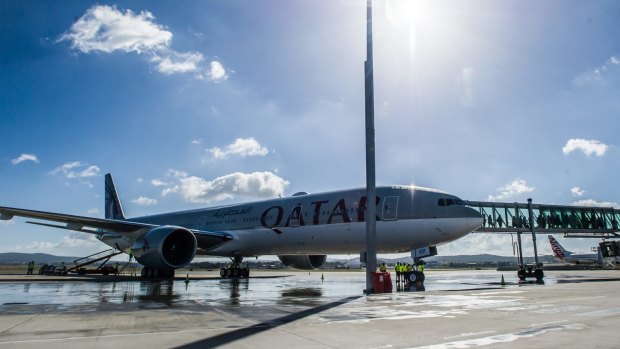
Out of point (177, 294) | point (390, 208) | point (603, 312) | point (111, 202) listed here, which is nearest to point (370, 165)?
point (390, 208)

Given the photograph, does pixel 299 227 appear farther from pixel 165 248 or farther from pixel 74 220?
pixel 74 220

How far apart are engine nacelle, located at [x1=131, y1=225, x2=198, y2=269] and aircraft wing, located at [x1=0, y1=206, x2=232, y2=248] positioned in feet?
3.13

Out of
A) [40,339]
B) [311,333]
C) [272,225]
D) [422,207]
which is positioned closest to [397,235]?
[422,207]

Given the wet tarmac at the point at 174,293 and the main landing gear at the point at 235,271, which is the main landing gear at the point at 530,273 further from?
the main landing gear at the point at 235,271

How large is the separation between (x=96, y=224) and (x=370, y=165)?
13.9 m

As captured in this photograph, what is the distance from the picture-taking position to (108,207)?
3819 cm

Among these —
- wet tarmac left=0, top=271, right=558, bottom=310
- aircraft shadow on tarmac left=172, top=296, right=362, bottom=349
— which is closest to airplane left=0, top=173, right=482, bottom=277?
wet tarmac left=0, top=271, right=558, bottom=310

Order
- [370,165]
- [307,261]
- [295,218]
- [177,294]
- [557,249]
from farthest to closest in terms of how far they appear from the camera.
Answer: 1. [557,249]
2. [307,261]
3. [295,218]
4. [370,165]
5. [177,294]

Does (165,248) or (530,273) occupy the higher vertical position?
(165,248)

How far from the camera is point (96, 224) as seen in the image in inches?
811

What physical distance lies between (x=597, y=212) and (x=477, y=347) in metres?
52.1

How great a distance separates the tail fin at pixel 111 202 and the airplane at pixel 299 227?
10.1 m

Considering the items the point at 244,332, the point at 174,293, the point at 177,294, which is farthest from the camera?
the point at 174,293

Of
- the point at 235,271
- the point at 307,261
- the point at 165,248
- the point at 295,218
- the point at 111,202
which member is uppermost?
the point at 111,202
